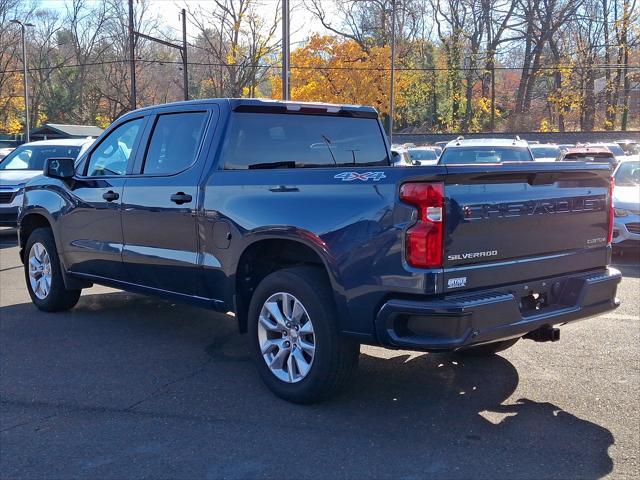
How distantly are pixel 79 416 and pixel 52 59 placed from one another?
69034 mm

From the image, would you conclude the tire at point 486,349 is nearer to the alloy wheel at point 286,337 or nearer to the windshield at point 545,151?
the alloy wheel at point 286,337

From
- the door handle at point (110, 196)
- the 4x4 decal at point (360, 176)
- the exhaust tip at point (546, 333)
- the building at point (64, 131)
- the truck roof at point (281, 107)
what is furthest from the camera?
the building at point (64, 131)

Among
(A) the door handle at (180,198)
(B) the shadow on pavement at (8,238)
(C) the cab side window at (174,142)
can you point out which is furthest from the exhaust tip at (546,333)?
(B) the shadow on pavement at (8,238)

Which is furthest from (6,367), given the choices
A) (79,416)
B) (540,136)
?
(540,136)

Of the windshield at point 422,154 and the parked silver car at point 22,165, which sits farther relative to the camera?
the windshield at point 422,154

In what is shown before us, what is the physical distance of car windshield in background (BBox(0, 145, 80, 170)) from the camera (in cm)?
1391

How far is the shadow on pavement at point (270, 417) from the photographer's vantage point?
3682 mm

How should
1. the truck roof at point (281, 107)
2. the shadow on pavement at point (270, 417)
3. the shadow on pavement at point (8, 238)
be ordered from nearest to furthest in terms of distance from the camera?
1. the shadow on pavement at point (270, 417)
2. the truck roof at point (281, 107)
3. the shadow on pavement at point (8, 238)

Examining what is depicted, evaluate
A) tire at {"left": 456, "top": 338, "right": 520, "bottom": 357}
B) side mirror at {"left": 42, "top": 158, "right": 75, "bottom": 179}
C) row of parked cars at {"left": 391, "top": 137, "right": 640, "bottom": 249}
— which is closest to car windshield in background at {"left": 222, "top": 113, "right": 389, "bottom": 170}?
tire at {"left": 456, "top": 338, "right": 520, "bottom": 357}

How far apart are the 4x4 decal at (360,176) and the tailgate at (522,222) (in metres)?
0.38

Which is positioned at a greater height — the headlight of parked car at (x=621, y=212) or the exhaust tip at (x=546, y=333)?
the headlight of parked car at (x=621, y=212)

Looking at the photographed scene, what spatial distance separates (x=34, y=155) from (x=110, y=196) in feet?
29.8

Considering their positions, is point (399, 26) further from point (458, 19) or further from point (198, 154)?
point (198, 154)

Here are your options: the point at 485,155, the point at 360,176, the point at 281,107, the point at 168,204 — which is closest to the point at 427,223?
the point at 360,176
